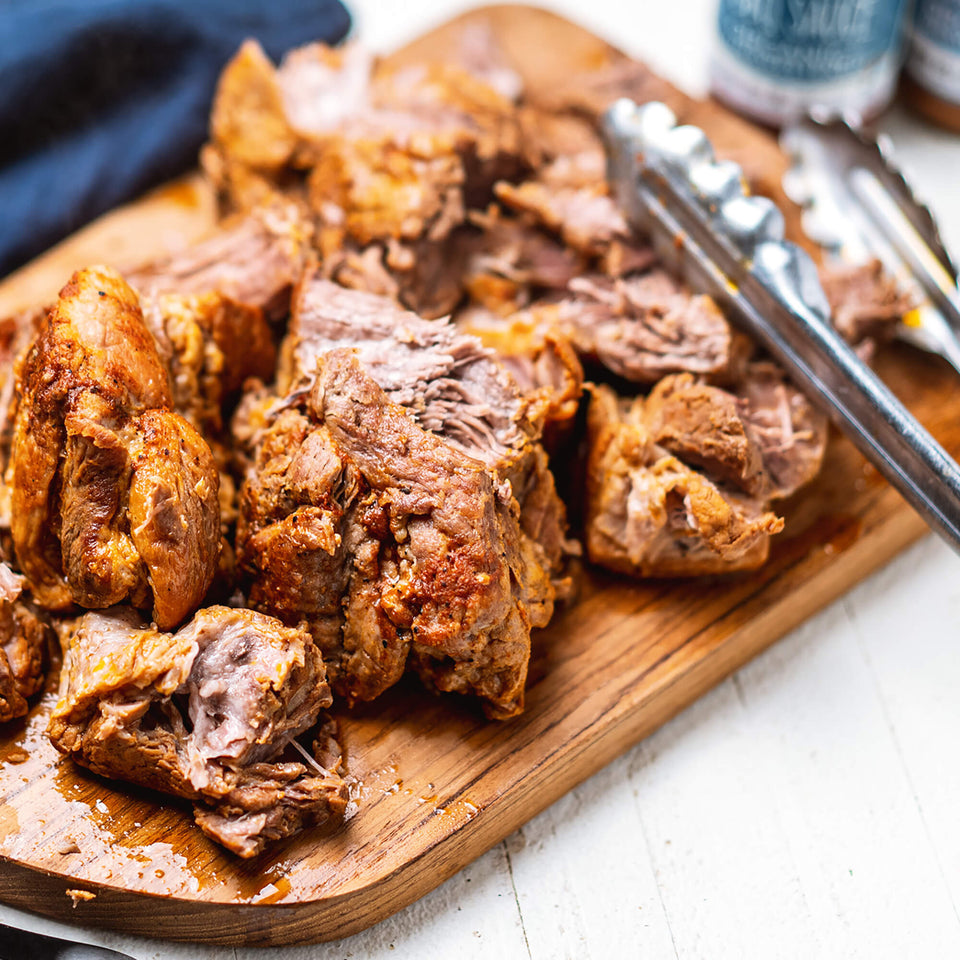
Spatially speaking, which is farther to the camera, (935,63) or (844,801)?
(935,63)

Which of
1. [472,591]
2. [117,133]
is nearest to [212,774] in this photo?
[472,591]

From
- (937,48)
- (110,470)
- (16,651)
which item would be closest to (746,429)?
(110,470)

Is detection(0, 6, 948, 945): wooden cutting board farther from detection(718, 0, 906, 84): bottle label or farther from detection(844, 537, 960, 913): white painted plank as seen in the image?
detection(718, 0, 906, 84): bottle label

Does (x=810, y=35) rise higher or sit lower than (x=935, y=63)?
higher

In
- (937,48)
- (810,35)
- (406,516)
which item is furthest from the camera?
(937,48)

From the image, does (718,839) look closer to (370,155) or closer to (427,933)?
(427,933)

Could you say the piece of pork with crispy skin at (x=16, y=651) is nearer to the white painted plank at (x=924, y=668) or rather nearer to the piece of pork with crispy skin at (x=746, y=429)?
the piece of pork with crispy skin at (x=746, y=429)

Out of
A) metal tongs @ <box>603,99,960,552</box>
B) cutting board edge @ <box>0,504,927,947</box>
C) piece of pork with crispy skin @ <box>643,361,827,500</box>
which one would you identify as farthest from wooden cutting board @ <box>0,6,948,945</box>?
metal tongs @ <box>603,99,960,552</box>

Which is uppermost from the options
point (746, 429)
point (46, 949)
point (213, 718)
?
point (746, 429)
